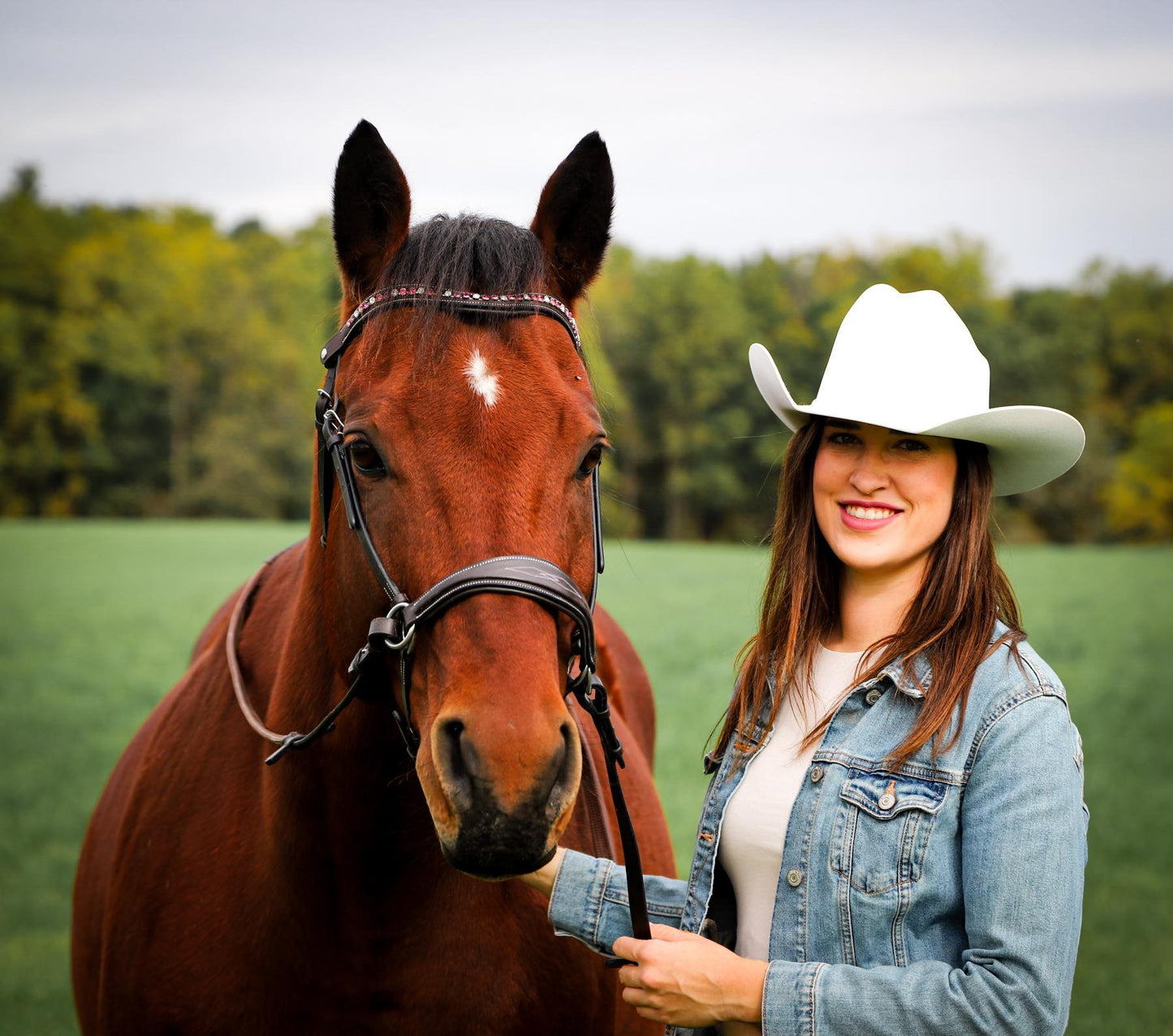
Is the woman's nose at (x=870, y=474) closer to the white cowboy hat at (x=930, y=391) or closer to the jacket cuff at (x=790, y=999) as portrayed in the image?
the white cowboy hat at (x=930, y=391)

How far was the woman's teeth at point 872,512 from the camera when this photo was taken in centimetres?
227

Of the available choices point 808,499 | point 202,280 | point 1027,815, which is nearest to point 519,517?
point 808,499

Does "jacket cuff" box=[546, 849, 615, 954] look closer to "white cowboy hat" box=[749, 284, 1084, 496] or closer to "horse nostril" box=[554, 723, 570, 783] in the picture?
"horse nostril" box=[554, 723, 570, 783]

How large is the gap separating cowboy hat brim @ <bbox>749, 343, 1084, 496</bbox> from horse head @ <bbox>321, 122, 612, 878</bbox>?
0.57 metres

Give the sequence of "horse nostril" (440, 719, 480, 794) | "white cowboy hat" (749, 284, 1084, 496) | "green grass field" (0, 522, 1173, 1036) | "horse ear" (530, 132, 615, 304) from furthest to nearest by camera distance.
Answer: "green grass field" (0, 522, 1173, 1036) → "horse ear" (530, 132, 615, 304) → "white cowboy hat" (749, 284, 1084, 496) → "horse nostril" (440, 719, 480, 794)

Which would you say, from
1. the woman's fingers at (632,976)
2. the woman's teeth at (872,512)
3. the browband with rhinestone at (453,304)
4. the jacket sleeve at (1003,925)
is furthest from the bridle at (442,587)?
the woman's teeth at (872,512)

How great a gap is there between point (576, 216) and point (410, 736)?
130cm

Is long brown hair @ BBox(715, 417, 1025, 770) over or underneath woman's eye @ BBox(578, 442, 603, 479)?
underneath

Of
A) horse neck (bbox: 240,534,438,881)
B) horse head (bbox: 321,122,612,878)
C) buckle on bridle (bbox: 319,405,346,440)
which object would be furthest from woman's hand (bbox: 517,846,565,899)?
buckle on bridle (bbox: 319,405,346,440)

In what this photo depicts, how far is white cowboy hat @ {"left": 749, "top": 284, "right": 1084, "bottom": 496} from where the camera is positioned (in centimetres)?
217

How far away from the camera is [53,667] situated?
15258 mm

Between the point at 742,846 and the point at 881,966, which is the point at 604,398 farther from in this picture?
the point at 881,966

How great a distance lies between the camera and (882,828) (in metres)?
2.02

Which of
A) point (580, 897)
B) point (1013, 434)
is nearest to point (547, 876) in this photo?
point (580, 897)
